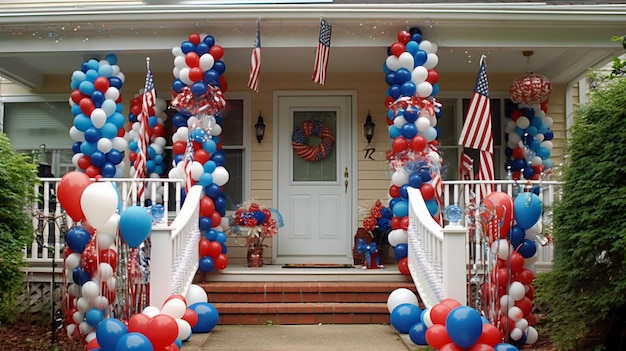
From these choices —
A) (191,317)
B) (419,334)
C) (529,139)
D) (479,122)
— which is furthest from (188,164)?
(529,139)

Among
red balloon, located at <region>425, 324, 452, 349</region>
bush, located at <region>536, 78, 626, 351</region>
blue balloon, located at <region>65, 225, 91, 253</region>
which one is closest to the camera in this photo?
bush, located at <region>536, 78, 626, 351</region>

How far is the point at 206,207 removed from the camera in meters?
7.00

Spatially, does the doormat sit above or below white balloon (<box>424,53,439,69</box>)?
below

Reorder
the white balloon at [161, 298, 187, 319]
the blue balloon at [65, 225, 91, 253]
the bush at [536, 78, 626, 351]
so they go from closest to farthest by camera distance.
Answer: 1. the bush at [536, 78, 626, 351]
2. the white balloon at [161, 298, 187, 319]
3. the blue balloon at [65, 225, 91, 253]

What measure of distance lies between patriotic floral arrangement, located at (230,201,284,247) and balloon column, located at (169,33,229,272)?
0.49 meters

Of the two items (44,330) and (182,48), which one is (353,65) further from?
(44,330)

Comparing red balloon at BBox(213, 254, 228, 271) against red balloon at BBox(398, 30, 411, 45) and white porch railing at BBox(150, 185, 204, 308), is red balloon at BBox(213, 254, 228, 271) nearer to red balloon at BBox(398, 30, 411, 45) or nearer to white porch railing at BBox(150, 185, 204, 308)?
white porch railing at BBox(150, 185, 204, 308)

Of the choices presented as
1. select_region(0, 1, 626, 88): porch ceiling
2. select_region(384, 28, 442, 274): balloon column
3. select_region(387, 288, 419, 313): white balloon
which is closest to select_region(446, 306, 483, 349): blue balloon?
select_region(387, 288, 419, 313): white balloon

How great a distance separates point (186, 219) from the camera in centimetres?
630

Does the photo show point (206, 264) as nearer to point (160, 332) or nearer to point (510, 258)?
point (160, 332)

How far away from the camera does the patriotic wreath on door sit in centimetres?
865

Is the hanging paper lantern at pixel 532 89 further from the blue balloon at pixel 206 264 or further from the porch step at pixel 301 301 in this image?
the blue balloon at pixel 206 264

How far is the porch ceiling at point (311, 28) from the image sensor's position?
282 inches

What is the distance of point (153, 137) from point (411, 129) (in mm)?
3439
